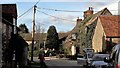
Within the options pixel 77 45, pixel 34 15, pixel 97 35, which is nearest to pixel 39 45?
pixel 77 45

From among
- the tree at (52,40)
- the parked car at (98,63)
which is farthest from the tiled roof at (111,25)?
the tree at (52,40)

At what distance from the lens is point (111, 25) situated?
53906 mm

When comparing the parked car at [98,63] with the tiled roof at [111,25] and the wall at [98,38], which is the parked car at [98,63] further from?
the wall at [98,38]

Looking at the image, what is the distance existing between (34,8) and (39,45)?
48.4 metres

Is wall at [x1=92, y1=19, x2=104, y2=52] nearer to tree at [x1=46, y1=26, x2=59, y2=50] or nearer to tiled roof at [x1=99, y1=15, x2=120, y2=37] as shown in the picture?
tiled roof at [x1=99, y1=15, x2=120, y2=37]

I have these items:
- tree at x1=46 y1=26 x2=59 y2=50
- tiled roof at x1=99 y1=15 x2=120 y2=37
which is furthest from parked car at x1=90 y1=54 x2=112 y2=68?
tree at x1=46 y1=26 x2=59 y2=50

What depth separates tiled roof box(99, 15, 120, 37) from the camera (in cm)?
5225

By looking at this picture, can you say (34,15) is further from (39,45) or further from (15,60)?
(39,45)

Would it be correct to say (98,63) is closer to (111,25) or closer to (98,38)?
(111,25)

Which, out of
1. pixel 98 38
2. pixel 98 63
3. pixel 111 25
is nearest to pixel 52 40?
pixel 98 38

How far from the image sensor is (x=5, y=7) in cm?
3400

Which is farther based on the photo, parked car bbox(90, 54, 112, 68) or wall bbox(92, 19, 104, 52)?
wall bbox(92, 19, 104, 52)

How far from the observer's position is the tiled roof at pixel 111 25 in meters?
52.2

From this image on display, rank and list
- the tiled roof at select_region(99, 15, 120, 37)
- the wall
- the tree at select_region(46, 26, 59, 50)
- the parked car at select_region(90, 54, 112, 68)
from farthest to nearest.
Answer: the tree at select_region(46, 26, 59, 50) → the wall → the tiled roof at select_region(99, 15, 120, 37) → the parked car at select_region(90, 54, 112, 68)
